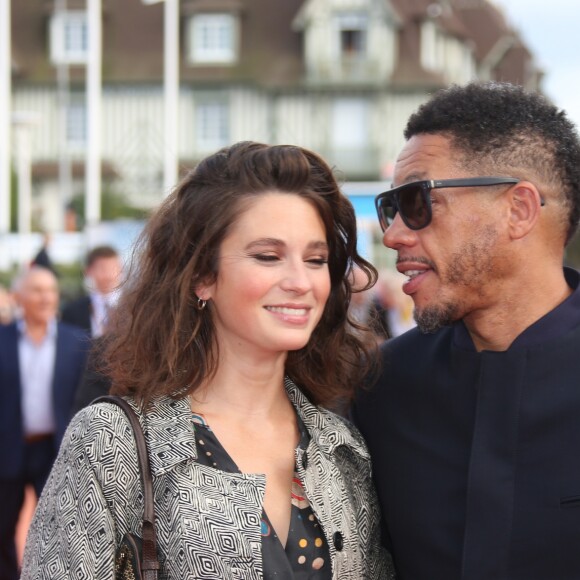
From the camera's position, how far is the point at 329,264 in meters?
3.77

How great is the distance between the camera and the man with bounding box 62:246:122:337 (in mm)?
8570

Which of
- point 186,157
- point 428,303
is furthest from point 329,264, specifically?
point 186,157

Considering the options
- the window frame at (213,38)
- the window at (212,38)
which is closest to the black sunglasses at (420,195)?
the window frame at (213,38)

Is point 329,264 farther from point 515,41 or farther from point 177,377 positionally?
point 515,41

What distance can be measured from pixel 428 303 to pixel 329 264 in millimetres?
437

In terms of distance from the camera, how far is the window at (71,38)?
1474 inches

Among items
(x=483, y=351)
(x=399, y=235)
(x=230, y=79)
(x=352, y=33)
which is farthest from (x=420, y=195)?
(x=352, y=33)

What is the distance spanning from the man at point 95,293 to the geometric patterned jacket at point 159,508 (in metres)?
4.86

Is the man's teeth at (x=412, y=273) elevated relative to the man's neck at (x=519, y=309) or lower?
elevated

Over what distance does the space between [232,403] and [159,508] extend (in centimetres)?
49

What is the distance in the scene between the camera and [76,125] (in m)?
38.3

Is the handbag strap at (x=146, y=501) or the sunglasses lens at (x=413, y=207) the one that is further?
the sunglasses lens at (x=413, y=207)

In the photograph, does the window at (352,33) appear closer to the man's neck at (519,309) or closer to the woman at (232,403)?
the woman at (232,403)

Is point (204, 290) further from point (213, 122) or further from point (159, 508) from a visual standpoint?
point (213, 122)
